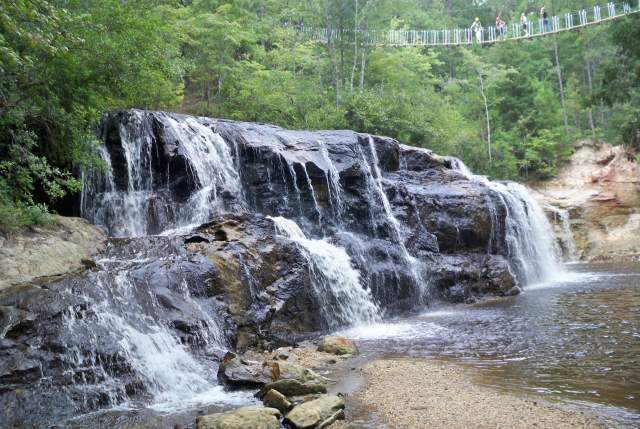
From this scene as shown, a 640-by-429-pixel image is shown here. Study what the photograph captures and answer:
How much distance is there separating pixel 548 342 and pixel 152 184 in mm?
10385

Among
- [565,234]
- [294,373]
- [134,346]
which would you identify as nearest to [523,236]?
[565,234]

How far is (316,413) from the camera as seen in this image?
5.68m

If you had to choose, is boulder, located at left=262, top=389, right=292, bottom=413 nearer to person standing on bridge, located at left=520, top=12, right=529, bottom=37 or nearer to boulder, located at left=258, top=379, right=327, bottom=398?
boulder, located at left=258, top=379, right=327, bottom=398

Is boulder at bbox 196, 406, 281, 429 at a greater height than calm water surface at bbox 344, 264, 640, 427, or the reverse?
boulder at bbox 196, 406, 281, 429

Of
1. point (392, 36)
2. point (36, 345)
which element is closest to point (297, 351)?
point (36, 345)

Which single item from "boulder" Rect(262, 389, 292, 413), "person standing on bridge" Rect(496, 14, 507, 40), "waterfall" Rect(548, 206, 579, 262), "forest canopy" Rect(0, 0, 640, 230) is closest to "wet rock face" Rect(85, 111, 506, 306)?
"forest canopy" Rect(0, 0, 640, 230)

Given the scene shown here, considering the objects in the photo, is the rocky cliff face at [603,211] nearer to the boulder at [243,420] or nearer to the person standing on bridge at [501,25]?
the person standing on bridge at [501,25]

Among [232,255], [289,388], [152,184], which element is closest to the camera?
[289,388]

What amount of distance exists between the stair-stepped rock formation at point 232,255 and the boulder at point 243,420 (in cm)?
123

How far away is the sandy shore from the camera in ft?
18.1

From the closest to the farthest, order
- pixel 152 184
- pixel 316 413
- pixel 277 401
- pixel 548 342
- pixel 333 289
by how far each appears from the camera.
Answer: pixel 316 413 < pixel 277 401 < pixel 548 342 < pixel 333 289 < pixel 152 184

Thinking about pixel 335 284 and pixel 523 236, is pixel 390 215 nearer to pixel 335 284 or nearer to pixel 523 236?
pixel 335 284

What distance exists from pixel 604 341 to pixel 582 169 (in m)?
24.1

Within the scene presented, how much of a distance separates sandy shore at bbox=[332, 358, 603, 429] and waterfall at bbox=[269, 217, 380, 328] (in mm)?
3782
